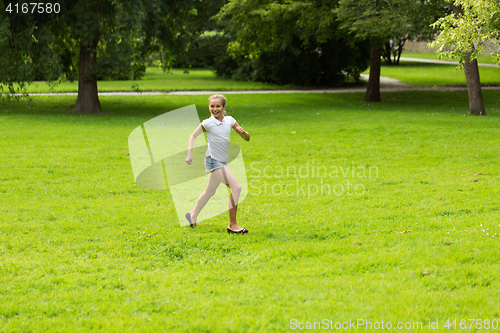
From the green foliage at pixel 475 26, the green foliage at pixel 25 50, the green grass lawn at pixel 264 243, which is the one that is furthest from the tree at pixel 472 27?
the green foliage at pixel 25 50

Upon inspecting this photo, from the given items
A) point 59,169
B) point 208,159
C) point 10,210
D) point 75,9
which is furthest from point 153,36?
point 208,159

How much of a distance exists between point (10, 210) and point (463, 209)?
6788mm

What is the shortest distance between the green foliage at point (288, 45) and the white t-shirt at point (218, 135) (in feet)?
48.5

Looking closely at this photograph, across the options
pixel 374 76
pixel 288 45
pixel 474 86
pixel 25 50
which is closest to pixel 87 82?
pixel 25 50

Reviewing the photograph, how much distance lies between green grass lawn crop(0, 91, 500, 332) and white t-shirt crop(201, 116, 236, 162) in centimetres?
105

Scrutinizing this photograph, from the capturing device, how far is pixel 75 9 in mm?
16906

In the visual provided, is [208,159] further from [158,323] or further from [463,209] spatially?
[463,209]

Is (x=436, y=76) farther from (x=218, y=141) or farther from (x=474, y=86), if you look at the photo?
(x=218, y=141)

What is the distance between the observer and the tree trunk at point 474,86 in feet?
53.5

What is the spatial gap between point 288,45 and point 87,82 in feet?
56.4

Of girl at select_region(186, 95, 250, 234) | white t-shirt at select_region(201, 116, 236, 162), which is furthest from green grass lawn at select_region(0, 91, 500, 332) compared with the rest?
white t-shirt at select_region(201, 116, 236, 162)

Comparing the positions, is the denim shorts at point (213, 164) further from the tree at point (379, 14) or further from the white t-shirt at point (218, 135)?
the tree at point (379, 14)

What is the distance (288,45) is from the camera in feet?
106

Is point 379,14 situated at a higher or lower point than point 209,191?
higher
